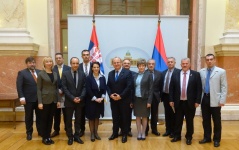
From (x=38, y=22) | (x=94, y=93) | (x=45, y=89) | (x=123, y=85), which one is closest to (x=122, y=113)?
(x=123, y=85)

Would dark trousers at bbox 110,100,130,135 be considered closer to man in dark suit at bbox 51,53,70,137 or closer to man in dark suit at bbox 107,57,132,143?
man in dark suit at bbox 107,57,132,143

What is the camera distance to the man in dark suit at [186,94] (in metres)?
4.21

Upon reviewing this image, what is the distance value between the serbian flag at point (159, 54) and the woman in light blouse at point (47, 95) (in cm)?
253

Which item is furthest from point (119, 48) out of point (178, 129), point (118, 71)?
point (178, 129)

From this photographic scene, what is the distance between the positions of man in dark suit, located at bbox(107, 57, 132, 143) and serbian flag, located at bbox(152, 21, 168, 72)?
1.46 metres

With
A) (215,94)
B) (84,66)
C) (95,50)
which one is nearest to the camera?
(215,94)

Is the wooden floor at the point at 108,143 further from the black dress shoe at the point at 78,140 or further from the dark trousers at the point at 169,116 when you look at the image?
the dark trousers at the point at 169,116

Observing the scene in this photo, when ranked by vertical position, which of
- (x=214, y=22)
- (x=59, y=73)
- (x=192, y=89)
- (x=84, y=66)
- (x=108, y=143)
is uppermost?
(x=214, y=22)

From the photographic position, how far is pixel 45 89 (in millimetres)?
4176

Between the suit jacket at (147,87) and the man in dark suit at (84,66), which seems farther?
the man in dark suit at (84,66)

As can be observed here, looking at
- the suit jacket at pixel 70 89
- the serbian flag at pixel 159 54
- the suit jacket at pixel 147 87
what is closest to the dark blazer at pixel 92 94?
the suit jacket at pixel 70 89

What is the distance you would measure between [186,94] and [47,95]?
2482 mm

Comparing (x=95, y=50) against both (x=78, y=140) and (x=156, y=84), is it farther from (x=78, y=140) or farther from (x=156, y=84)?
(x=78, y=140)

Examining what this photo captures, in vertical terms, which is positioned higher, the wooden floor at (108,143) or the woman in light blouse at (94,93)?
the woman in light blouse at (94,93)
